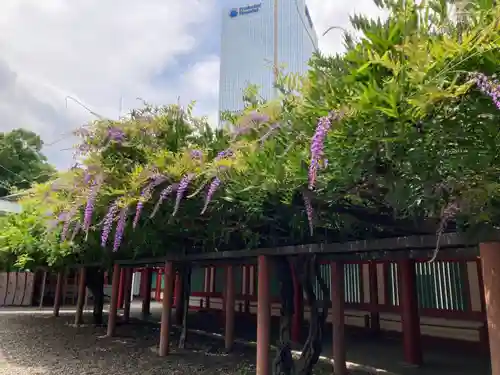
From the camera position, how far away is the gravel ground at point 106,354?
7.07 meters

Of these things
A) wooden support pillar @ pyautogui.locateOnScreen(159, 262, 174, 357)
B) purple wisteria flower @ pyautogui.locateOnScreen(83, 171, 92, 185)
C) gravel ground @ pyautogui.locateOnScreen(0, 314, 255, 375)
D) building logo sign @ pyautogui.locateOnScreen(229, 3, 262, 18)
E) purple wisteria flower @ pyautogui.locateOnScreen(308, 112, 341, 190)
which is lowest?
gravel ground @ pyautogui.locateOnScreen(0, 314, 255, 375)

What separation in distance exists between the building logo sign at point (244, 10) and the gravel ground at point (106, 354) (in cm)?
1114

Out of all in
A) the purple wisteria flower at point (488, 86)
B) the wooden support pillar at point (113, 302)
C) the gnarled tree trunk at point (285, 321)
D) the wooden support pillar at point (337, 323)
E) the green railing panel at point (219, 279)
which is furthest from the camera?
the green railing panel at point (219, 279)

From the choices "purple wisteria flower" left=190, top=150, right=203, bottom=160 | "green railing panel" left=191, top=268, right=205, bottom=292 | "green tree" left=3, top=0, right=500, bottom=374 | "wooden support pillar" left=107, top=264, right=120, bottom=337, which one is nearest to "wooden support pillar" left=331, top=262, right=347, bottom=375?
"green tree" left=3, top=0, right=500, bottom=374

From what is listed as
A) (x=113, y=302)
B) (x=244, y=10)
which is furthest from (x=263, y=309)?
(x=244, y=10)

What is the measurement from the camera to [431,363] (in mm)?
7305

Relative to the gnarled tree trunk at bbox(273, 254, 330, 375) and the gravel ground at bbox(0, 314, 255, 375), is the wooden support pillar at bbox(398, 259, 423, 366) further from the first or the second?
the gravel ground at bbox(0, 314, 255, 375)

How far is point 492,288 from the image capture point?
320cm

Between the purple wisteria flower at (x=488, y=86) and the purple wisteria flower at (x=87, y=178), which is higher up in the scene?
the purple wisteria flower at (x=87, y=178)

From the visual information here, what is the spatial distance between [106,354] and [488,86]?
8.41 m

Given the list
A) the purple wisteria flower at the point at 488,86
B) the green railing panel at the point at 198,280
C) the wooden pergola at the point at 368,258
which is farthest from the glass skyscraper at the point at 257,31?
the green railing panel at the point at 198,280

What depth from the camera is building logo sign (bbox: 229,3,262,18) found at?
15837 millimetres

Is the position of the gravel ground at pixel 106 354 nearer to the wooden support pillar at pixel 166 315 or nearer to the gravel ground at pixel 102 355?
the gravel ground at pixel 102 355

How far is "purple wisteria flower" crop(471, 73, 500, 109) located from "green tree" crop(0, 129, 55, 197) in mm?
26848
